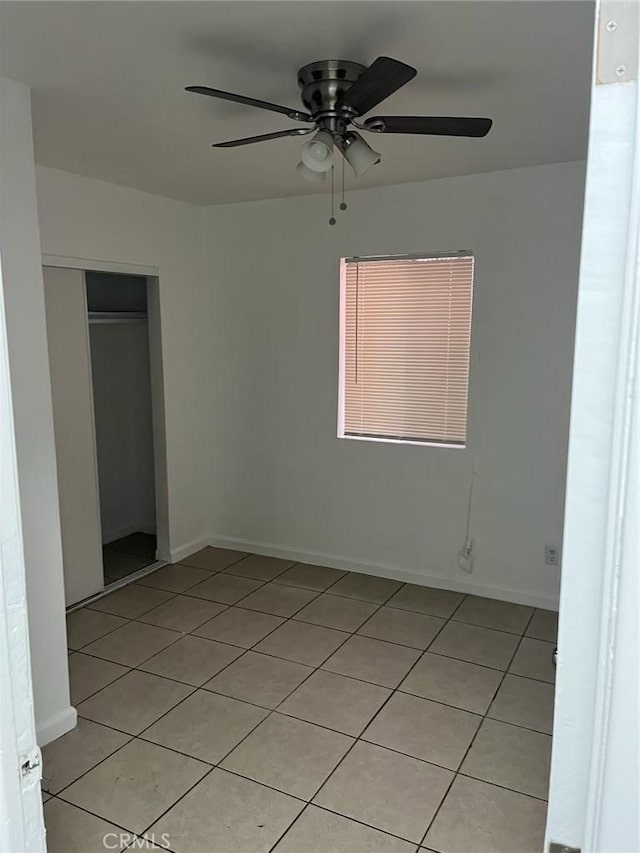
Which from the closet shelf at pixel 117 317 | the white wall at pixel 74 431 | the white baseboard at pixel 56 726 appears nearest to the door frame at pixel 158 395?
the white wall at pixel 74 431

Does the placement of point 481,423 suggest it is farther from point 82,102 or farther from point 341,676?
point 82,102

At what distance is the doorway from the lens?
3.69 m

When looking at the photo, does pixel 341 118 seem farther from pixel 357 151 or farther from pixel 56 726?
pixel 56 726

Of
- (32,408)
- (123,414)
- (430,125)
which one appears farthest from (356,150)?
(123,414)

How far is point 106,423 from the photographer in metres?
4.87

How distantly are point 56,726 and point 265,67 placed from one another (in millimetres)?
2587

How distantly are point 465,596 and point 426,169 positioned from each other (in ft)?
8.13

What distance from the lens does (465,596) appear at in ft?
12.8

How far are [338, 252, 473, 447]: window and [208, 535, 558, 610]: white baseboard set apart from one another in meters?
0.86

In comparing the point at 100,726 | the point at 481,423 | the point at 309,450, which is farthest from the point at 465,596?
the point at 100,726

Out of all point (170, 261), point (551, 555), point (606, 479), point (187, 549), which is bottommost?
point (187, 549)

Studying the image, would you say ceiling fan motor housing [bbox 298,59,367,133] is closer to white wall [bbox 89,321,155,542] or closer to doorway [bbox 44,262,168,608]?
doorway [bbox 44,262,168,608]

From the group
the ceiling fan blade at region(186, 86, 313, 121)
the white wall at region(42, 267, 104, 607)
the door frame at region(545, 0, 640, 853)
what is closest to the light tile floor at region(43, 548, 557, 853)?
the white wall at region(42, 267, 104, 607)

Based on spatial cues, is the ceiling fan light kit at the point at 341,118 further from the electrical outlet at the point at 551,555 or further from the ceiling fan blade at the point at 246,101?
the electrical outlet at the point at 551,555
